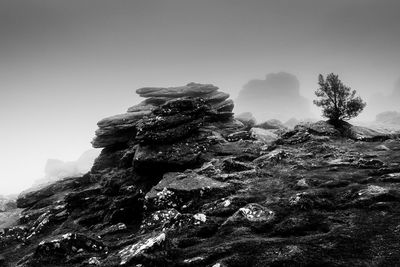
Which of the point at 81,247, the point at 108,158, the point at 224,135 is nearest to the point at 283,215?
the point at 81,247

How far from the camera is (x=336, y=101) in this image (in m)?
38.1

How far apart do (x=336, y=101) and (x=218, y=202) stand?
2613 cm

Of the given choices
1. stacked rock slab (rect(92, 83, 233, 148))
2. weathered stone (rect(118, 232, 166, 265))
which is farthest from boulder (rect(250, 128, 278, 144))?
weathered stone (rect(118, 232, 166, 265))

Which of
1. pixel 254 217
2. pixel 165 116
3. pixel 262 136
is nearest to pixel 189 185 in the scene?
pixel 254 217

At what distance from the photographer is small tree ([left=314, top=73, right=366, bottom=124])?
37.2 m

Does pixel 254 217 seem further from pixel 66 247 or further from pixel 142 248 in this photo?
pixel 66 247

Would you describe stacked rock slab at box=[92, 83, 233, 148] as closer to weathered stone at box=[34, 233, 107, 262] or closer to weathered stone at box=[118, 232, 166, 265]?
weathered stone at box=[34, 233, 107, 262]

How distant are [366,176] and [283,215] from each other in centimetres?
855

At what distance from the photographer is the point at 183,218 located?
18984 millimetres

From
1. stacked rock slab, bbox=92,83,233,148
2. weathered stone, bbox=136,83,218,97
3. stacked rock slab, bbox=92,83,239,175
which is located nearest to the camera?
stacked rock slab, bbox=92,83,239,175

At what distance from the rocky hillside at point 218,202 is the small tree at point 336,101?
2.84 meters

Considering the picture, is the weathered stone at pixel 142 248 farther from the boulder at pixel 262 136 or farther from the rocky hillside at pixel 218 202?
the boulder at pixel 262 136

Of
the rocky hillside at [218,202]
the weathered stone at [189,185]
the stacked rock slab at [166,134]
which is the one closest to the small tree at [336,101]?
the rocky hillside at [218,202]

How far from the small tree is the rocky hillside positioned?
9.30 ft
